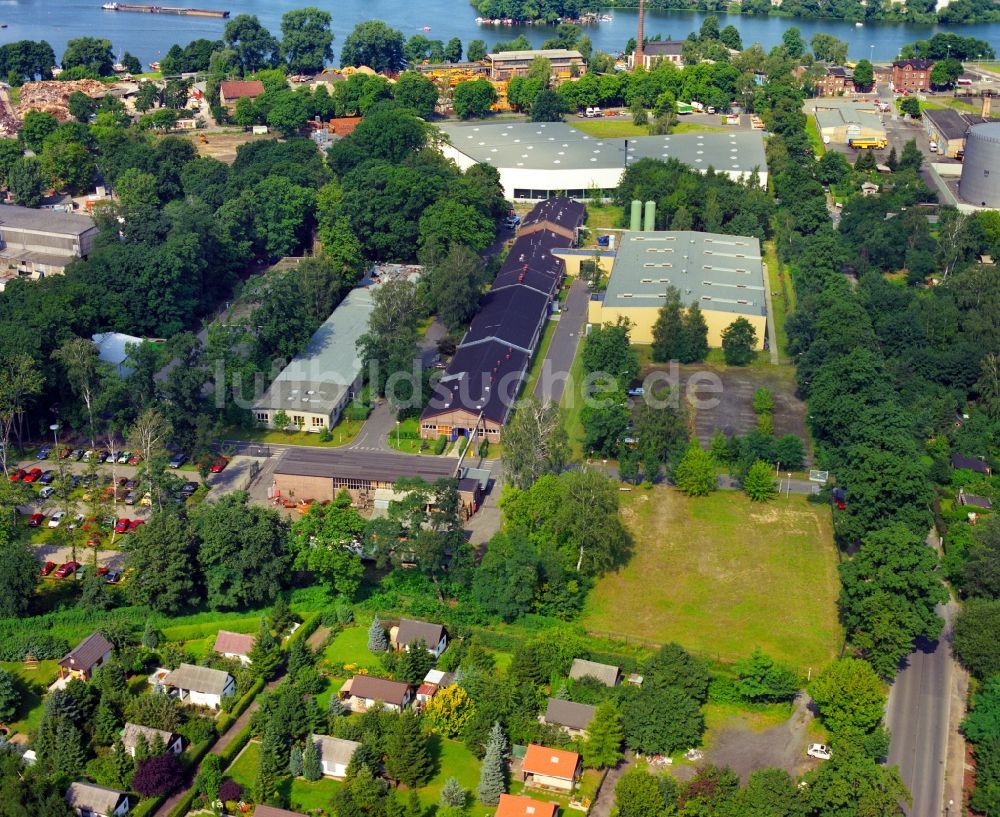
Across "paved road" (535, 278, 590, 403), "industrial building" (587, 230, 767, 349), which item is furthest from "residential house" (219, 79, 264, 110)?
"paved road" (535, 278, 590, 403)

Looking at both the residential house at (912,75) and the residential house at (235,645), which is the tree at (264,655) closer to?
the residential house at (235,645)

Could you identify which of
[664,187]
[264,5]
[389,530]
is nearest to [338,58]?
[264,5]

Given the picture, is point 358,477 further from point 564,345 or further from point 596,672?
point 564,345

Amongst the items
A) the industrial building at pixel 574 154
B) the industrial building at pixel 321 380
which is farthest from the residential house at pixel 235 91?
the industrial building at pixel 321 380

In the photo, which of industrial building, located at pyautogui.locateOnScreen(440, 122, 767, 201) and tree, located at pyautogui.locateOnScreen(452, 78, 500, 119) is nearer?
industrial building, located at pyautogui.locateOnScreen(440, 122, 767, 201)

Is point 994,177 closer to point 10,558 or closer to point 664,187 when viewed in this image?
point 664,187

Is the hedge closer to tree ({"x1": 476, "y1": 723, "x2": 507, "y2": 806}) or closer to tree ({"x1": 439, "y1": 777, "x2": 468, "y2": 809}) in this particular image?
tree ({"x1": 439, "y1": 777, "x2": 468, "y2": 809})
